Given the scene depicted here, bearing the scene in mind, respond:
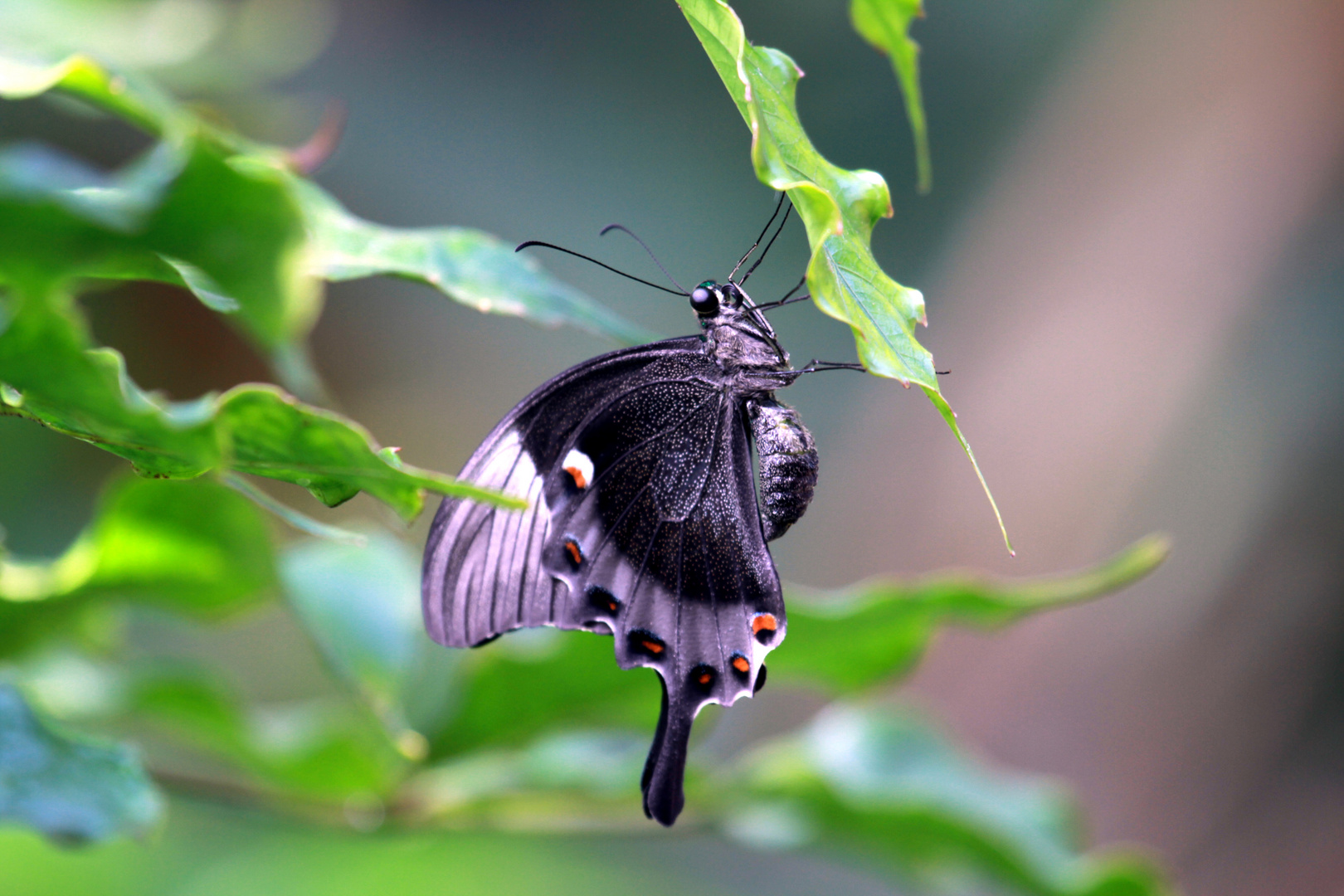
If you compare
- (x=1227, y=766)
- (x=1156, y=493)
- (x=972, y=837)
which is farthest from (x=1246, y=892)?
(x=972, y=837)

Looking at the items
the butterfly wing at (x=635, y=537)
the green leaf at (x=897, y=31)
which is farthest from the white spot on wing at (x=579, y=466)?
the green leaf at (x=897, y=31)

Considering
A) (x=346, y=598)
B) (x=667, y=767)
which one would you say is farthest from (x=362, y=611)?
(x=667, y=767)

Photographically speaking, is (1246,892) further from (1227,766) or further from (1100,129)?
(1100,129)

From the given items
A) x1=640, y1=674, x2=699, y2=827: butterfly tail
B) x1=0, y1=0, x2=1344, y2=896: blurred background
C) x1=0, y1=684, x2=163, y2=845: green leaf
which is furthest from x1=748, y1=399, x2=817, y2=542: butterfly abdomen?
x1=0, y1=0, x2=1344, y2=896: blurred background

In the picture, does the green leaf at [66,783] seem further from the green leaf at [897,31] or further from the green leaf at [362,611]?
the green leaf at [897,31]

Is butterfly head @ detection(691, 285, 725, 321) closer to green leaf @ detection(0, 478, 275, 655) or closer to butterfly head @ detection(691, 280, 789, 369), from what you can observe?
butterfly head @ detection(691, 280, 789, 369)

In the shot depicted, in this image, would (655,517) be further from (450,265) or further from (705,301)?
(450,265)

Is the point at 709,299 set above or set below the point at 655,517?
above
